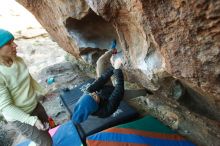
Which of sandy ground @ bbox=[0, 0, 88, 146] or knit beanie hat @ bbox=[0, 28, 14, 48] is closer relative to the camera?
knit beanie hat @ bbox=[0, 28, 14, 48]

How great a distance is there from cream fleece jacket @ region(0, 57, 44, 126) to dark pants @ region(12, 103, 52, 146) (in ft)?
0.42

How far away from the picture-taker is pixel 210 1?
160cm

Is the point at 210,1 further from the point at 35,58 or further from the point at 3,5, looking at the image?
the point at 3,5

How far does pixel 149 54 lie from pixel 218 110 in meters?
1.00

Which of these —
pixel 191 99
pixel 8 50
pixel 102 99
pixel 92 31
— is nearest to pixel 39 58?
pixel 92 31

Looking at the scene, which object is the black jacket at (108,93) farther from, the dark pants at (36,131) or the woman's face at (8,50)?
the woman's face at (8,50)

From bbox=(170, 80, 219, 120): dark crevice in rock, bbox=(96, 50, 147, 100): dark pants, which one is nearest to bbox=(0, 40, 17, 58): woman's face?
bbox=(96, 50, 147, 100): dark pants

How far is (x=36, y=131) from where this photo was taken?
3.14 metres

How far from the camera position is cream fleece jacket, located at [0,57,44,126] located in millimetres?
2777

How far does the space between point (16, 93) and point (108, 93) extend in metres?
1.12

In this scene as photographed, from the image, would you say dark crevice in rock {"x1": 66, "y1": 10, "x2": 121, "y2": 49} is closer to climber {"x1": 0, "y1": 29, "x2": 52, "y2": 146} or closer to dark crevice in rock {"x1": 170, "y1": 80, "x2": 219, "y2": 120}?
dark crevice in rock {"x1": 170, "y1": 80, "x2": 219, "y2": 120}

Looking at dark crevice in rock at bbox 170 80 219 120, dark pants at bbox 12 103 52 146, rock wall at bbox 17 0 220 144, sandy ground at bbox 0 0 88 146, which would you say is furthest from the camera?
sandy ground at bbox 0 0 88 146

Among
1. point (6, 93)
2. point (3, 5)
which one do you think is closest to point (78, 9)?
point (6, 93)

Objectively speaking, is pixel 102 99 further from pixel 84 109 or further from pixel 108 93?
pixel 84 109
